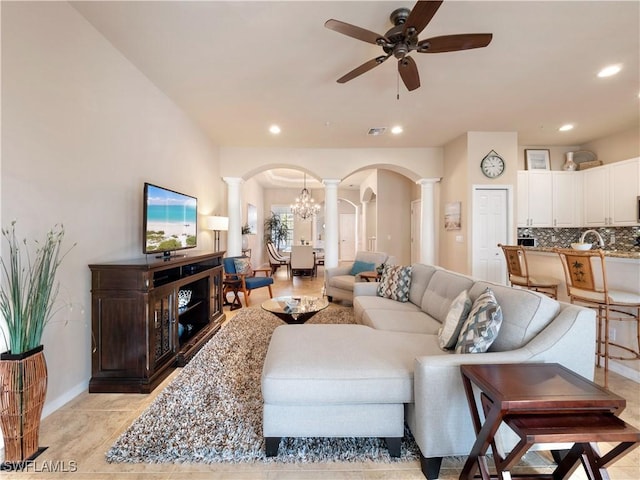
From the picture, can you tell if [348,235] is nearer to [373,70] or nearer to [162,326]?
[373,70]

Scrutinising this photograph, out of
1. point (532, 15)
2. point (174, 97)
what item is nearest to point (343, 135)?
point (174, 97)

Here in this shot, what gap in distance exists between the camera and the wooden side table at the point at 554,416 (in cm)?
100

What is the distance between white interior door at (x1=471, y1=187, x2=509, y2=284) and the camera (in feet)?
15.7

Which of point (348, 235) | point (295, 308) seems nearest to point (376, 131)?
point (295, 308)

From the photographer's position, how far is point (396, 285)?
3316 mm

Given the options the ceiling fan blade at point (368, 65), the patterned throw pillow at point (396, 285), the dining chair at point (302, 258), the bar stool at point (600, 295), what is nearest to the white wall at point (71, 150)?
the ceiling fan blade at point (368, 65)

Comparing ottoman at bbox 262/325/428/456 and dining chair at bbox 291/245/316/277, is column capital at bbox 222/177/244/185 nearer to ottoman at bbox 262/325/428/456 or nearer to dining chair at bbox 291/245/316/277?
dining chair at bbox 291/245/316/277

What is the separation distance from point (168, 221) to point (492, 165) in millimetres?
4963

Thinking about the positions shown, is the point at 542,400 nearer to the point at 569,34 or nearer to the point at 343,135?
the point at 569,34

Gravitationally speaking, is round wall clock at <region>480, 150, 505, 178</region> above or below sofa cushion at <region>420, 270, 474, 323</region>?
above

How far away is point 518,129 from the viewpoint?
15.0ft

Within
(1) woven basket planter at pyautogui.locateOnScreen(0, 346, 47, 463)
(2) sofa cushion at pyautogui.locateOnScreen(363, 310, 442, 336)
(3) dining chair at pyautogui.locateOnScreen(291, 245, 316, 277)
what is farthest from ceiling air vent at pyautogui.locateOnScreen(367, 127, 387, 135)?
(1) woven basket planter at pyautogui.locateOnScreen(0, 346, 47, 463)

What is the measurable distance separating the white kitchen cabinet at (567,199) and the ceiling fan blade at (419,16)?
4.77 meters

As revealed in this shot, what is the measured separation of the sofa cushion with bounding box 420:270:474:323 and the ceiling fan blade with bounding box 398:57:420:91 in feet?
5.94
